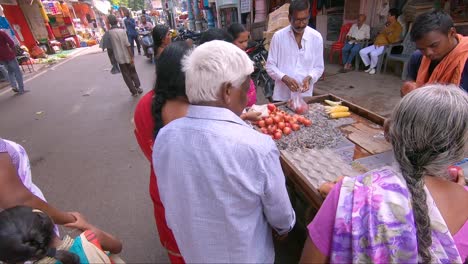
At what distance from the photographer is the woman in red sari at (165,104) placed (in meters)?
1.41

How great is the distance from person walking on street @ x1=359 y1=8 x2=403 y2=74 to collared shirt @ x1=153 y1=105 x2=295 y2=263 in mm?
6803

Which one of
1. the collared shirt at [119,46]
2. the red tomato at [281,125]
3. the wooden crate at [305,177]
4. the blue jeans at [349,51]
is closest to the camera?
the wooden crate at [305,177]

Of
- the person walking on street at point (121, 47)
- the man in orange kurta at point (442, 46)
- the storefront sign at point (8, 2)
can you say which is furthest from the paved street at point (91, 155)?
the storefront sign at point (8, 2)

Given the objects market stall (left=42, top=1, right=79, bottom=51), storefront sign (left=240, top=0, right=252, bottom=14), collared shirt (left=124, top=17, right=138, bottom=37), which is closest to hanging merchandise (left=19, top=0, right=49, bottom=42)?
market stall (left=42, top=1, right=79, bottom=51)

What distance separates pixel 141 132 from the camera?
1679 mm

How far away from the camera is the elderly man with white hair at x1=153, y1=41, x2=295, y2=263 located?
0.94 metres

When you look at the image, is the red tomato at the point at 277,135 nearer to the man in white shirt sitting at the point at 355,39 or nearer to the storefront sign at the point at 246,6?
the man in white shirt sitting at the point at 355,39

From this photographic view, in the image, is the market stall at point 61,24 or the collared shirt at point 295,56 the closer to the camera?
the collared shirt at point 295,56

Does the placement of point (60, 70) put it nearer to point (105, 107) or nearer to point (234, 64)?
point (105, 107)

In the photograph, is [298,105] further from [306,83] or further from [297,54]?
[297,54]

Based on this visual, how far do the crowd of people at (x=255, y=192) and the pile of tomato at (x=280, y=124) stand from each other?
0.99 meters

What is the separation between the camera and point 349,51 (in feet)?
23.5

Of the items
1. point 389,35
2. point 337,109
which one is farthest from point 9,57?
point 389,35

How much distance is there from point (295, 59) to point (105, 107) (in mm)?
5450
